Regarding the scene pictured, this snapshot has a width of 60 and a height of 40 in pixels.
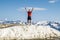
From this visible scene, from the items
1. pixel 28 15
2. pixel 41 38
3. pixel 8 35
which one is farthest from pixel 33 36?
pixel 28 15

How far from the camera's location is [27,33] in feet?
174

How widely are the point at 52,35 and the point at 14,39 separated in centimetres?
929

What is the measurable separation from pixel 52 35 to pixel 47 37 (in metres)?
2.26

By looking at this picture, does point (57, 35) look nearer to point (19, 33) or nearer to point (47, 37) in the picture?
point (47, 37)

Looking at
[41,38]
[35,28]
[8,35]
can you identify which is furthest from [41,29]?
[8,35]

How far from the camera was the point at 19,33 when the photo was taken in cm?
5291

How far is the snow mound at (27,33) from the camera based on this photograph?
170ft

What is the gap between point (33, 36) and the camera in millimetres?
52250

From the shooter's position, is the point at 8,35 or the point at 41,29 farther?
the point at 41,29

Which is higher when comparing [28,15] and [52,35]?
[28,15]

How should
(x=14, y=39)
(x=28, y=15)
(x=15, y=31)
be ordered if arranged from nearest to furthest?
(x=14, y=39)
(x=15, y=31)
(x=28, y=15)

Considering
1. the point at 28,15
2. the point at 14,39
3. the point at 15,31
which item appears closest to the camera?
the point at 14,39

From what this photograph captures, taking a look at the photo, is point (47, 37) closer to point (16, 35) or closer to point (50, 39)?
point (50, 39)

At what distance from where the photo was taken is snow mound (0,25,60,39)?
51750 mm
